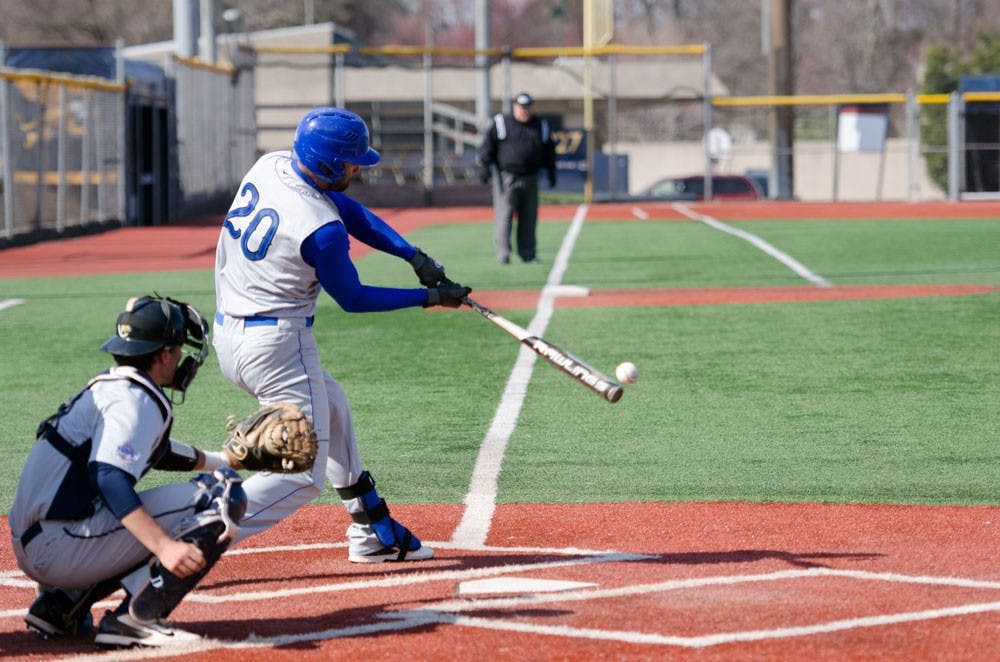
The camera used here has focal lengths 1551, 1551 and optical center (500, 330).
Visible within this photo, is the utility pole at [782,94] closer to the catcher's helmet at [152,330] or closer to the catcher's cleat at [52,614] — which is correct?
the catcher's helmet at [152,330]

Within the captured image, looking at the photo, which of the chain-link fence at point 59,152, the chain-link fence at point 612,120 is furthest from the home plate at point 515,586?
the chain-link fence at point 612,120

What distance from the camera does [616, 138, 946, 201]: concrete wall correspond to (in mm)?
51062

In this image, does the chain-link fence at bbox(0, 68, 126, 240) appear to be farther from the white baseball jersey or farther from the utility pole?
the white baseball jersey

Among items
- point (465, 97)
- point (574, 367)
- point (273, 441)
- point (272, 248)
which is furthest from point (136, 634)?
point (465, 97)

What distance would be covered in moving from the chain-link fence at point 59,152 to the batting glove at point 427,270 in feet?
62.2

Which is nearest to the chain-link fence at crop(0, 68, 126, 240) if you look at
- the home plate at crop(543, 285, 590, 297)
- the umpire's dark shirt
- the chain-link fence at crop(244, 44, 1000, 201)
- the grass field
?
the grass field

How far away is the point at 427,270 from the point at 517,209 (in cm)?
1384

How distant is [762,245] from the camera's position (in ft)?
77.2

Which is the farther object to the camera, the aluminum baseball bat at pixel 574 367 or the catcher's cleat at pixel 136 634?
the aluminum baseball bat at pixel 574 367

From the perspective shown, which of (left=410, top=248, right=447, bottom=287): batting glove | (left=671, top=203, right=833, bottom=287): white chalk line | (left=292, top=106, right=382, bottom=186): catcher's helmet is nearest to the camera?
(left=292, top=106, right=382, bottom=186): catcher's helmet

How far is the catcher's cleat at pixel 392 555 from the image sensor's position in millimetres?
6512

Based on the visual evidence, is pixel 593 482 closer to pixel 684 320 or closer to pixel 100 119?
pixel 684 320

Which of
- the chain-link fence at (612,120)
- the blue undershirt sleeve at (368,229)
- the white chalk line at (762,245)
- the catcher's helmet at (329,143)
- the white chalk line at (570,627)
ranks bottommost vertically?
the white chalk line at (570,627)

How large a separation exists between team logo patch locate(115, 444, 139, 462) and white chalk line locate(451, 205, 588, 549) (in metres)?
2.10
